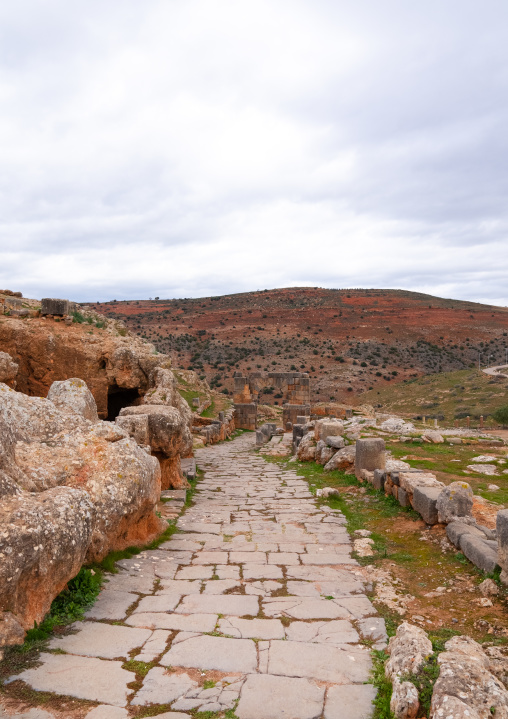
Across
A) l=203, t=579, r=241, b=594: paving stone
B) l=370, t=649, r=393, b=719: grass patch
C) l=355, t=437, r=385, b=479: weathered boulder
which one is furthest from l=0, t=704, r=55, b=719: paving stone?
l=355, t=437, r=385, b=479: weathered boulder

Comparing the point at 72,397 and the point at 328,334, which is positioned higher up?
the point at 328,334

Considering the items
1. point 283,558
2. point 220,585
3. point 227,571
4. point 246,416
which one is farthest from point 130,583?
point 246,416

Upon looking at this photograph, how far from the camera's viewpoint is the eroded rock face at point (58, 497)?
3.51 metres

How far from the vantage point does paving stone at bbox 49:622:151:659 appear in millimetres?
3537

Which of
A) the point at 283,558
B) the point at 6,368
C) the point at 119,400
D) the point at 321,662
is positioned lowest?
the point at 283,558

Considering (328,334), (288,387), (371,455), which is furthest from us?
(328,334)

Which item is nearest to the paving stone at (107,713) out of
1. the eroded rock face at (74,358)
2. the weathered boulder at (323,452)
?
the eroded rock face at (74,358)

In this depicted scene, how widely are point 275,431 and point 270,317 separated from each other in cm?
5051

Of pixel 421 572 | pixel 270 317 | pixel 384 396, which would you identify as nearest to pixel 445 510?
pixel 421 572

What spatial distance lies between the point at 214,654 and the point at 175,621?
683 mm

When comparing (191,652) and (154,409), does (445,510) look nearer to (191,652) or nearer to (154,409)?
(191,652)

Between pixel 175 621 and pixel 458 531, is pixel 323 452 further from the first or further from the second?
pixel 175 621

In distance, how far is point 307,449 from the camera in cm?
1432

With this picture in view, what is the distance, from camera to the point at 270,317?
237ft
